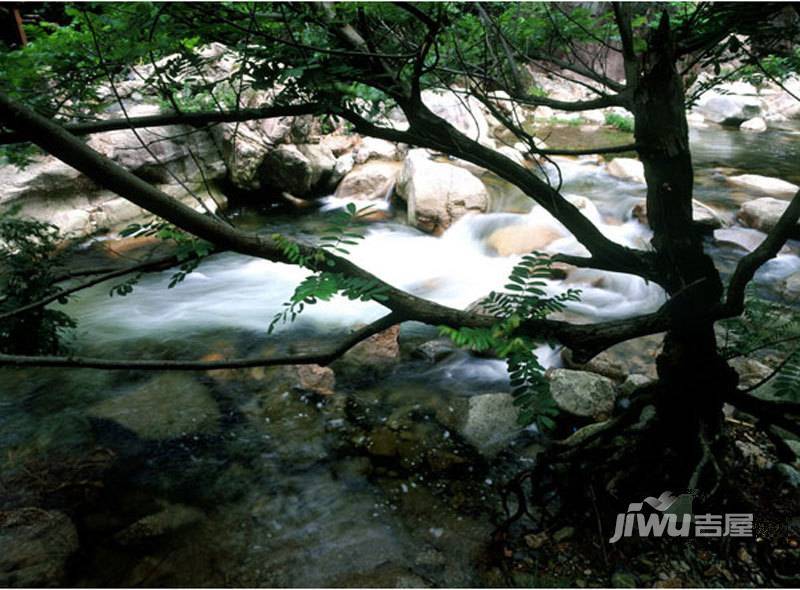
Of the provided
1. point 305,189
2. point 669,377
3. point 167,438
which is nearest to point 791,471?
point 669,377

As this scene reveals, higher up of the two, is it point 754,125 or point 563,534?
point 754,125

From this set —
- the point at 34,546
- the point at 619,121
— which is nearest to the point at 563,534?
the point at 34,546

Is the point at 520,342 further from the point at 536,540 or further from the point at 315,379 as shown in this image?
the point at 315,379

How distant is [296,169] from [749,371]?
10037mm

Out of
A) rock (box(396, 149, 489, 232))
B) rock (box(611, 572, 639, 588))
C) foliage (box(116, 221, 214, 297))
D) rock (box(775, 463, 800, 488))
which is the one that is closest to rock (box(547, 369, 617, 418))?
rock (box(775, 463, 800, 488))

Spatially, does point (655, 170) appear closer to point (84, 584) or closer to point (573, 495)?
point (573, 495)

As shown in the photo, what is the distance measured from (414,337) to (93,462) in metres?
3.77

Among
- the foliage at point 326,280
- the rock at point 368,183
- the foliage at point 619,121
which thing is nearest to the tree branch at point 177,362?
the foliage at point 326,280

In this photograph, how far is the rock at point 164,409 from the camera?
4.74 m

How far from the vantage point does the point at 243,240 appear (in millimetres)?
2141

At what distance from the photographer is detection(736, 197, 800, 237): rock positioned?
9.67 metres

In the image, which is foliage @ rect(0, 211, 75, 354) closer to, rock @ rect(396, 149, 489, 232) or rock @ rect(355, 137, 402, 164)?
rock @ rect(396, 149, 489, 232)

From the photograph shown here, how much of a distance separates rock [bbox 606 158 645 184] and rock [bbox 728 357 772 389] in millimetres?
8470

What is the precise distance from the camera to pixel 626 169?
1339 centimetres
